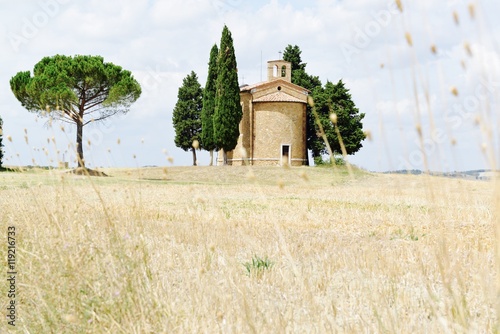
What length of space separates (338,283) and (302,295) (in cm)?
59

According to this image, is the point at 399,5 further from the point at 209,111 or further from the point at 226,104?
the point at 209,111

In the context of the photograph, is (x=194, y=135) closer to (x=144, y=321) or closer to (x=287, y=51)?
(x=287, y=51)

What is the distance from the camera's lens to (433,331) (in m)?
2.85

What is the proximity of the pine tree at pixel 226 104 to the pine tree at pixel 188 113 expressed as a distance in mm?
8457

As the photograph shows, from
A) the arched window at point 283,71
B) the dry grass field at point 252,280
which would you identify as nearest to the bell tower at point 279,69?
the arched window at point 283,71

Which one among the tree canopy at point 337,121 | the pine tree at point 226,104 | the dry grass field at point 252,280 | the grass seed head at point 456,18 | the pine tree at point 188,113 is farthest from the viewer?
the pine tree at point 188,113

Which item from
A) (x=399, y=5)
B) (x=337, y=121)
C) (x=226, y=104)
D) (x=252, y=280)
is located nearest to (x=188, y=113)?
(x=226, y=104)

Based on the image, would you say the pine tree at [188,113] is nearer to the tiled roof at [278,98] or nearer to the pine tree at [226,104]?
the tiled roof at [278,98]

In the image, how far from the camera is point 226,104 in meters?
31.1

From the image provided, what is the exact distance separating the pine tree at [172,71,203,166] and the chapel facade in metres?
5.27

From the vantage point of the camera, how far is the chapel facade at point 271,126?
35.3 metres

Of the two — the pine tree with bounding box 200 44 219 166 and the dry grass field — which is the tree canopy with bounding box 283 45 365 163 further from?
the dry grass field

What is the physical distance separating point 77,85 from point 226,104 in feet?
31.9

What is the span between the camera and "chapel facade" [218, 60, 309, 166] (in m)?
35.3
